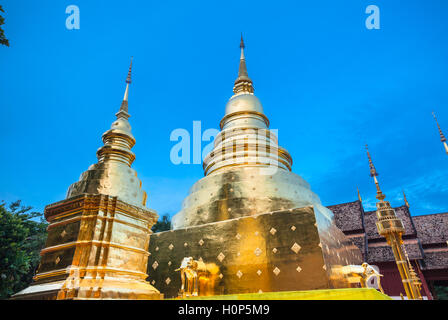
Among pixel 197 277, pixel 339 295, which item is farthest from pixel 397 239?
pixel 339 295

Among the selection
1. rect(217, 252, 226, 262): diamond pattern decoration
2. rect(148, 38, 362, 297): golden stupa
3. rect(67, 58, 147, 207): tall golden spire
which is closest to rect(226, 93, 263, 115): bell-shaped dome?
rect(148, 38, 362, 297): golden stupa

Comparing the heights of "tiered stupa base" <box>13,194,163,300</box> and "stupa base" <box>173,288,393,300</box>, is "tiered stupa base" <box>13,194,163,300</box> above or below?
above

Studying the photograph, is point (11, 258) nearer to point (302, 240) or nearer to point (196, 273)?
point (196, 273)

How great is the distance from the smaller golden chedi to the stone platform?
8.30 ft

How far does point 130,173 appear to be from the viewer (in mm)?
4773

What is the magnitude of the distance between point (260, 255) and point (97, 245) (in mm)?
3524

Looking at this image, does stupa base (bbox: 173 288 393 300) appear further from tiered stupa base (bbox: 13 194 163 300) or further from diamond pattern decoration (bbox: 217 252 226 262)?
diamond pattern decoration (bbox: 217 252 226 262)

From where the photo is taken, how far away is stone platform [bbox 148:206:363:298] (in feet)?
18.1

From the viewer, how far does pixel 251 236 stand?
6.27 meters

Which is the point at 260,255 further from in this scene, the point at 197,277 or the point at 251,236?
the point at 197,277

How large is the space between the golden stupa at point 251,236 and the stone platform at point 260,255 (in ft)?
0.06

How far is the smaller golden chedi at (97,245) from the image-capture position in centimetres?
331
